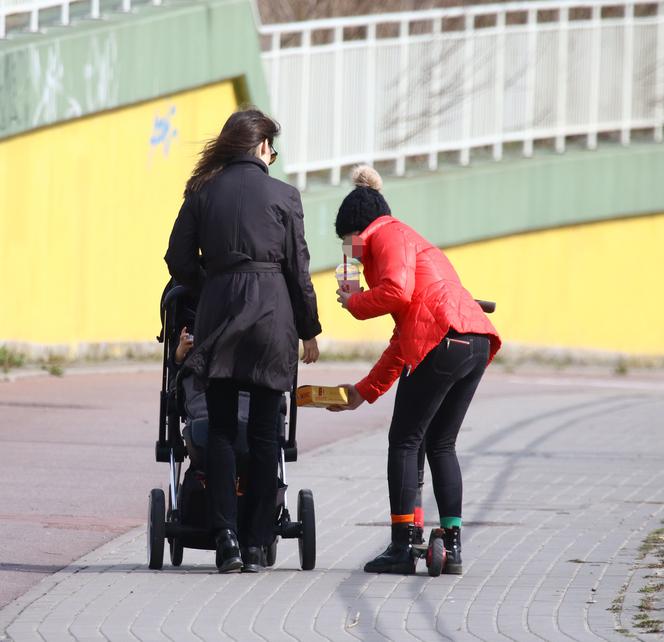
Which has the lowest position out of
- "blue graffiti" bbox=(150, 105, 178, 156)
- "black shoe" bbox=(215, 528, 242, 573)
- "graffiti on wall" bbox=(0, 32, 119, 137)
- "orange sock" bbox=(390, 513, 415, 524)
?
"black shoe" bbox=(215, 528, 242, 573)

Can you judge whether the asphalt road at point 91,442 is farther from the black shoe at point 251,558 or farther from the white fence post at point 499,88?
the white fence post at point 499,88

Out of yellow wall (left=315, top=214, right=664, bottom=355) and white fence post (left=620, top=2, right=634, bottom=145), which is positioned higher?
white fence post (left=620, top=2, right=634, bottom=145)

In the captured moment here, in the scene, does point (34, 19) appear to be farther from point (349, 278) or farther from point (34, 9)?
point (349, 278)

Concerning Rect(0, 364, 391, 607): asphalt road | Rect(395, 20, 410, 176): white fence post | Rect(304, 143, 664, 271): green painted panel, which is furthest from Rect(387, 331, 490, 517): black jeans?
Rect(395, 20, 410, 176): white fence post

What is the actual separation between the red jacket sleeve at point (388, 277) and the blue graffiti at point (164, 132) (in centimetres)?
984

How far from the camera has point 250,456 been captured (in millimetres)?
6656

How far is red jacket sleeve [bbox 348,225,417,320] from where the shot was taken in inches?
259

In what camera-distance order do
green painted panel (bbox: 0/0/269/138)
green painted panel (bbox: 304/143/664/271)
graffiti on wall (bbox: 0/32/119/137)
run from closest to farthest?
graffiti on wall (bbox: 0/32/119/137) < green painted panel (bbox: 0/0/269/138) < green painted panel (bbox: 304/143/664/271)

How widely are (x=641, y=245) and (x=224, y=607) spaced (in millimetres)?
15259

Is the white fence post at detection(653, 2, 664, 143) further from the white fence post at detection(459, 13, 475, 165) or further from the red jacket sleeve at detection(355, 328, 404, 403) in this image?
the red jacket sleeve at detection(355, 328, 404, 403)

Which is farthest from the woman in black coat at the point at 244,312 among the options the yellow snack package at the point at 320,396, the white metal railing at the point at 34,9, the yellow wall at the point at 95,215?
the white metal railing at the point at 34,9

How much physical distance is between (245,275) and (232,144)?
1.86 ft

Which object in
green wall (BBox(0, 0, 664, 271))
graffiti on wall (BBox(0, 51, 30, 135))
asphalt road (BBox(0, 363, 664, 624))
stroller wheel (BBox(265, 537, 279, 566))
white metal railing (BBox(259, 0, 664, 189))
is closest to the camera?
stroller wheel (BBox(265, 537, 279, 566))

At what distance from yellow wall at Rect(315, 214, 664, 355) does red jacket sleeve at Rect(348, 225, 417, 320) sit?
12689 mm
